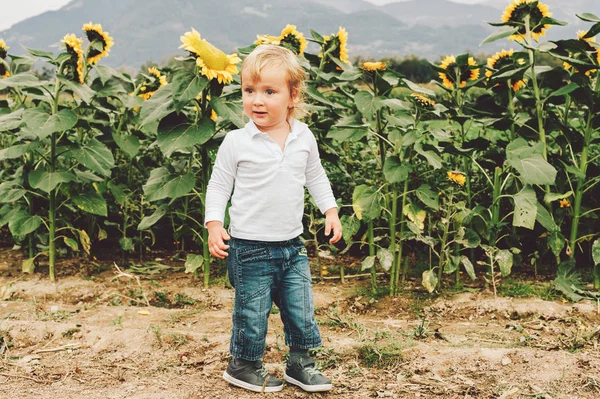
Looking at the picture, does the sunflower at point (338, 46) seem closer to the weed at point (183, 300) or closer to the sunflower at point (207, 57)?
the sunflower at point (207, 57)

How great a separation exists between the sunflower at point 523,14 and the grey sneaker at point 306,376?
2138 millimetres

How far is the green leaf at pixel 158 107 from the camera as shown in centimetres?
323

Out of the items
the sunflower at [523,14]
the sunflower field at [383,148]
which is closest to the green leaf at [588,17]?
the sunflower field at [383,148]

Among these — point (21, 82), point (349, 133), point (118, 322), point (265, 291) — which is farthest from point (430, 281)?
point (21, 82)

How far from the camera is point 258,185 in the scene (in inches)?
89.1

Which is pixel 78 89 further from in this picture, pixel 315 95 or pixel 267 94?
pixel 267 94

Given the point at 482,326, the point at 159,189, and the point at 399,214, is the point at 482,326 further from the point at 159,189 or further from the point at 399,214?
the point at 159,189

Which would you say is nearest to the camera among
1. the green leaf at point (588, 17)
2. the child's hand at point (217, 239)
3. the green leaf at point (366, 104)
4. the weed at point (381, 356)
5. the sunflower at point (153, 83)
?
the child's hand at point (217, 239)

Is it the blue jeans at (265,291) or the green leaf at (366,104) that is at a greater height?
the green leaf at (366,104)

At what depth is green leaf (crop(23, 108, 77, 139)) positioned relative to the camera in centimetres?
339

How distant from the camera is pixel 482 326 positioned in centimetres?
313

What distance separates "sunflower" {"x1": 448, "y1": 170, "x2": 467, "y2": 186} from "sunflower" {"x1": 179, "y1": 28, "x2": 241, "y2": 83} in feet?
4.31

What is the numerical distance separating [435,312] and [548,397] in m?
1.12

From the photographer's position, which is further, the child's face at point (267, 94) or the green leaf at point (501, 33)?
the green leaf at point (501, 33)
